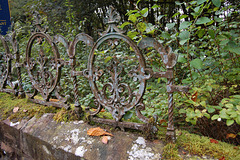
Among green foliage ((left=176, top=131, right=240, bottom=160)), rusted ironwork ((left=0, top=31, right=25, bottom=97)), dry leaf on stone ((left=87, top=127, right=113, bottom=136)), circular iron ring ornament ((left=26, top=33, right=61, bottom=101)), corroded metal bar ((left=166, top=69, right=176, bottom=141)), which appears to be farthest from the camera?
rusted ironwork ((left=0, top=31, right=25, bottom=97))

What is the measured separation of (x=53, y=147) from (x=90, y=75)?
774mm

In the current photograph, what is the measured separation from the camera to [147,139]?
141 centimetres

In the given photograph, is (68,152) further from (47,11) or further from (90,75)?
(47,11)

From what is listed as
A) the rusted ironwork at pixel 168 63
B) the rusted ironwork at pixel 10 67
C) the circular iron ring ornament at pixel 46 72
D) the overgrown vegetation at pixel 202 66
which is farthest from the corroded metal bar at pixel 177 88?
the rusted ironwork at pixel 10 67

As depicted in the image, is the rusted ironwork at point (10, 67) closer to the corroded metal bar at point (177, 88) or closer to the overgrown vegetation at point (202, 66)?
the overgrown vegetation at point (202, 66)

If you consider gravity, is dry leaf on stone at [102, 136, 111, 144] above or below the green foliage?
below

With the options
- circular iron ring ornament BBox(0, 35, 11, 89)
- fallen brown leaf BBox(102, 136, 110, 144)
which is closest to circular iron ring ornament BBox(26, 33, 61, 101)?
circular iron ring ornament BBox(0, 35, 11, 89)

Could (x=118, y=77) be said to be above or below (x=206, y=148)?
above

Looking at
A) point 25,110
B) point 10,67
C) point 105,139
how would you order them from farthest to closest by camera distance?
point 10,67 < point 25,110 < point 105,139

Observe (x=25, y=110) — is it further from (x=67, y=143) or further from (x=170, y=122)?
(x=170, y=122)

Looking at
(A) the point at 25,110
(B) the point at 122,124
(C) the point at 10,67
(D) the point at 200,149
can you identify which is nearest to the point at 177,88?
(D) the point at 200,149

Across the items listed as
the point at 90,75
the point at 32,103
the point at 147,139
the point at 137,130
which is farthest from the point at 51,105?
the point at 147,139

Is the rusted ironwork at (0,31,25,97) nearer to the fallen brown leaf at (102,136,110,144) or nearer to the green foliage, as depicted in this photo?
the fallen brown leaf at (102,136,110,144)

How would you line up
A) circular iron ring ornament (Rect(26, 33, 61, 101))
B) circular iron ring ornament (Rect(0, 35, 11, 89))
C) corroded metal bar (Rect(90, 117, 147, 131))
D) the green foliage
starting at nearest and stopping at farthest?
the green foliage < corroded metal bar (Rect(90, 117, 147, 131)) < circular iron ring ornament (Rect(26, 33, 61, 101)) < circular iron ring ornament (Rect(0, 35, 11, 89))
